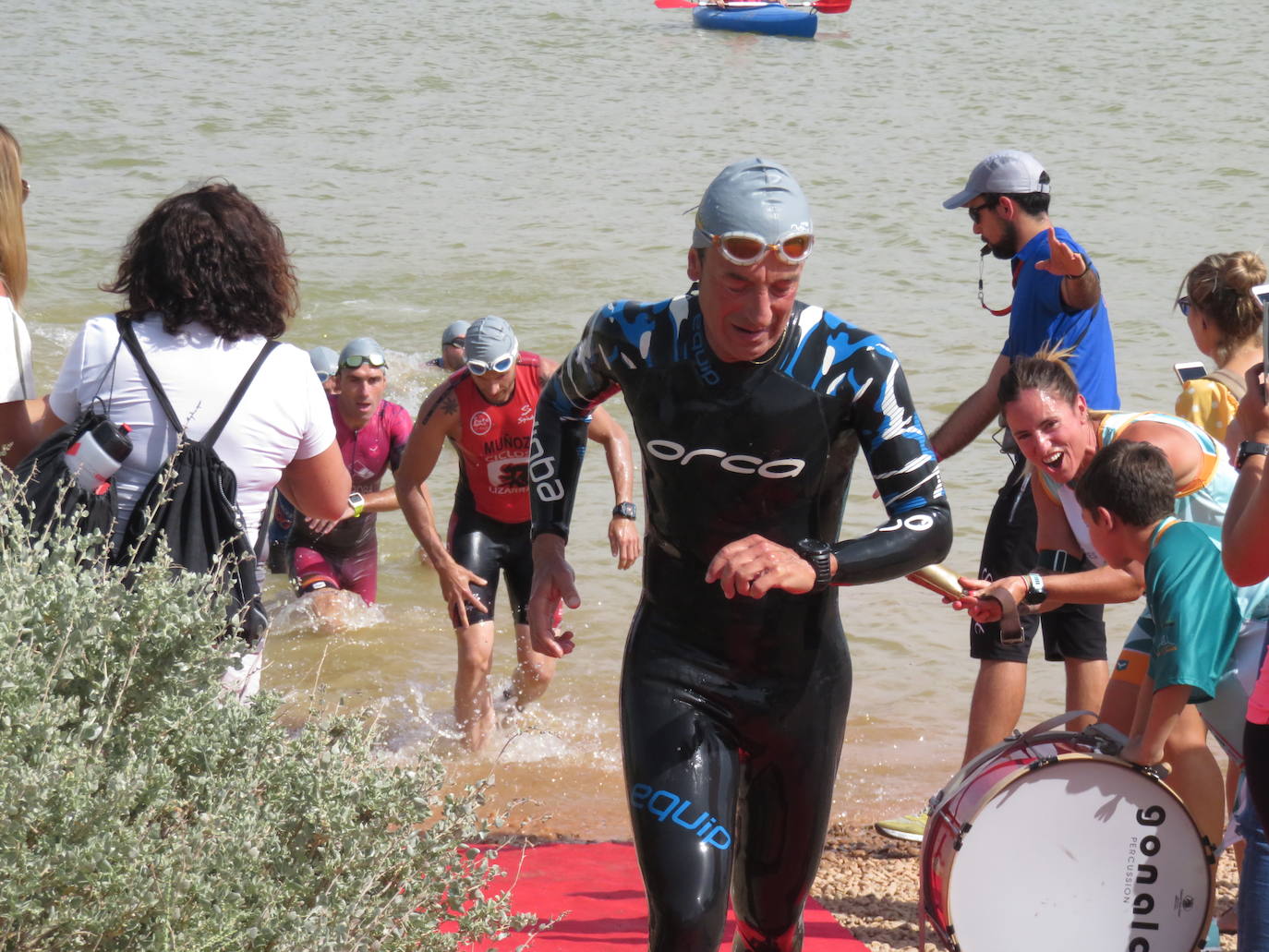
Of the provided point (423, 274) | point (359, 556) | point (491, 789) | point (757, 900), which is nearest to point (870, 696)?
point (491, 789)

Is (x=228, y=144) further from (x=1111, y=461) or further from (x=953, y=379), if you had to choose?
(x=1111, y=461)

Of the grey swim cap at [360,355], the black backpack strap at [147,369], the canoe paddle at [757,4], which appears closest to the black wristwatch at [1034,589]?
the black backpack strap at [147,369]

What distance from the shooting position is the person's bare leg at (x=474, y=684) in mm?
6727

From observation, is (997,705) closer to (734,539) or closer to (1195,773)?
(1195,773)

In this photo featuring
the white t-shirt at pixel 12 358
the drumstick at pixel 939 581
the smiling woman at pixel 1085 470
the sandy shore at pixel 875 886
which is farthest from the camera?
the sandy shore at pixel 875 886

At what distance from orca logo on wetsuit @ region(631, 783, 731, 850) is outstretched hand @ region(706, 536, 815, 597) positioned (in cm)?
56

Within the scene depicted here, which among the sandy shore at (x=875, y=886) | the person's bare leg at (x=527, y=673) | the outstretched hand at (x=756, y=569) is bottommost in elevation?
the person's bare leg at (x=527, y=673)

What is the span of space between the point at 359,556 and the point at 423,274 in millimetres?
11331

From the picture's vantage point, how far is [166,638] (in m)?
2.89

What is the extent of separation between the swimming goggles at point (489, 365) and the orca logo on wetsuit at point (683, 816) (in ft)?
12.0

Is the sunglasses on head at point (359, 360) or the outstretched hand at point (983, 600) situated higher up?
the outstretched hand at point (983, 600)

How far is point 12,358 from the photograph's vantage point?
11.6ft

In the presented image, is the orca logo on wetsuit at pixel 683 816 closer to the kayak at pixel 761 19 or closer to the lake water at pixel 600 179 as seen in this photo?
the lake water at pixel 600 179

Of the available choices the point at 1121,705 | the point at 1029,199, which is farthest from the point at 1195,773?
the point at 1029,199
